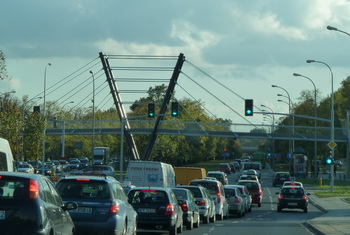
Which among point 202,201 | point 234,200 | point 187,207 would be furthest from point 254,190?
point 187,207

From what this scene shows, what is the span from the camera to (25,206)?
12.6 meters

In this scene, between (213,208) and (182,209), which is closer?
(182,209)

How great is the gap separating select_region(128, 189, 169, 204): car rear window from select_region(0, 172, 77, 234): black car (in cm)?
1011

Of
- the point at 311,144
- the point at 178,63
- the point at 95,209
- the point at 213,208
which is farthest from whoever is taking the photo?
the point at 311,144

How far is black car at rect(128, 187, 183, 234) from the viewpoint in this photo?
2320 cm

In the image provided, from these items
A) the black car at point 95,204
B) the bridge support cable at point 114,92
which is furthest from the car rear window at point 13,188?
the bridge support cable at point 114,92

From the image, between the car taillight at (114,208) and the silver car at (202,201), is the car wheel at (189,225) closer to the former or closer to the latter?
the silver car at (202,201)

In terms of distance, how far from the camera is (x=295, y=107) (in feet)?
512

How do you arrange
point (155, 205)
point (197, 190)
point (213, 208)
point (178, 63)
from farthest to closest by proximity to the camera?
1. point (178, 63)
2. point (213, 208)
3. point (197, 190)
4. point (155, 205)

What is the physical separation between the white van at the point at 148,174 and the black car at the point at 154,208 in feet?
52.1

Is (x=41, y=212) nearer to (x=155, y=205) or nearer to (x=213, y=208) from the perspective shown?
(x=155, y=205)

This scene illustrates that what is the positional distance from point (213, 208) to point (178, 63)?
4738cm

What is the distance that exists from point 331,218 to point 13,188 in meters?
24.2

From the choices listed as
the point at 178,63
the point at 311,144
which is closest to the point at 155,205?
the point at 178,63
